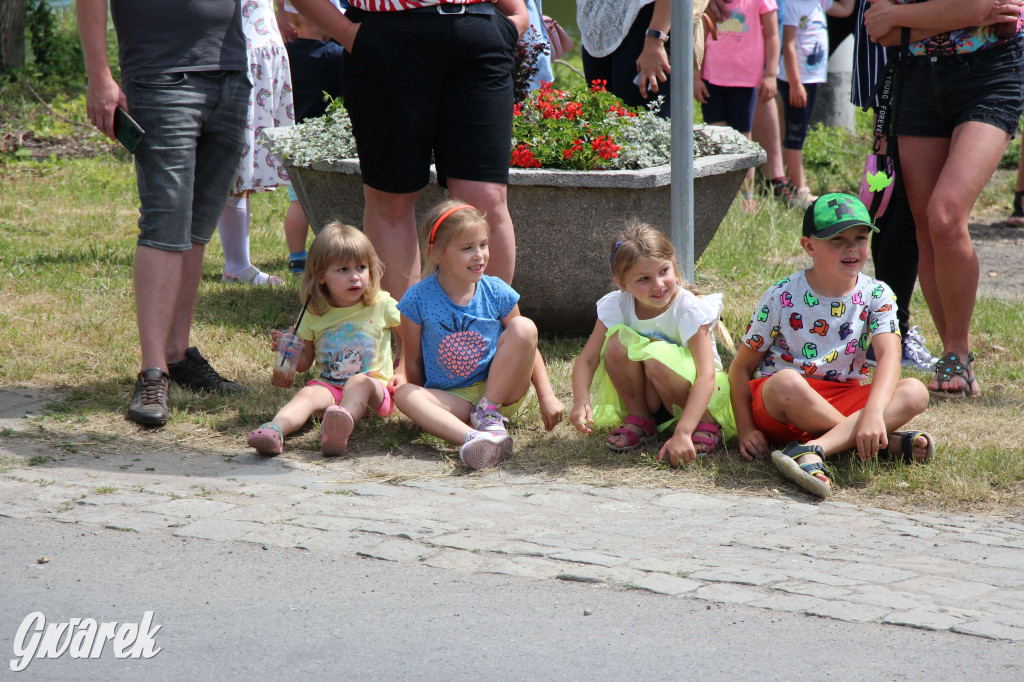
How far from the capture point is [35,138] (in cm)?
1017

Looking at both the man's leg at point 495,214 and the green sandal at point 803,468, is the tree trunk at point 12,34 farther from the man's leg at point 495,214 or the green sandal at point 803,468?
the green sandal at point 803,468

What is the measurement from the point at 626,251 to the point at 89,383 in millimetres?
2268

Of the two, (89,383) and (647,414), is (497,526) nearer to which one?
(647,414)

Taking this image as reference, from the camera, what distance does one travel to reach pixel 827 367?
150 inches

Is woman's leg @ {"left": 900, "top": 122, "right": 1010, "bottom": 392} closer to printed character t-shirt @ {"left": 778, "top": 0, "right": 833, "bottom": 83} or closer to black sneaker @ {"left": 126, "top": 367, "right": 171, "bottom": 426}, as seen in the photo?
black sneaker @ {"left": 126, "top": 367, "right": 171, "bottom": 426}

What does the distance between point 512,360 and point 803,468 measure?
41.8 inches

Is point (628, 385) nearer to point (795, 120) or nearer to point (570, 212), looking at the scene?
point (570, 212)

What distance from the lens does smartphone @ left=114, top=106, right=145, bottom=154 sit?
394cm

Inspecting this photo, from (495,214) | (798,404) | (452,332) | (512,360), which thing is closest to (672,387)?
(798,404)

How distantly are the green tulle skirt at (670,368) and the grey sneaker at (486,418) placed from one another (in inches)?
15.1

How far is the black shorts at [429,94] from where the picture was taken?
3977 mm

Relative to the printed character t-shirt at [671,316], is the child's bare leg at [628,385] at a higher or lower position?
lower

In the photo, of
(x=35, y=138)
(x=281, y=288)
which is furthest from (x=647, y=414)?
(x=35, y=138)

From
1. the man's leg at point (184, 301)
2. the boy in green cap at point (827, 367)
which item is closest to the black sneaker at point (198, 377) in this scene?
the man's leg at point (184, 301)
